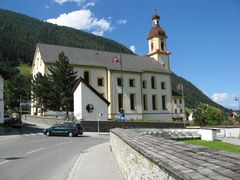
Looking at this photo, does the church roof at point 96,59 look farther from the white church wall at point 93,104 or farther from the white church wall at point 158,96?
the white church wall at point 93,104

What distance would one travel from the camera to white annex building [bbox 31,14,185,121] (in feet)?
196

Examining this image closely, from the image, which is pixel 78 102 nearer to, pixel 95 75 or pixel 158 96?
pixel 95 75

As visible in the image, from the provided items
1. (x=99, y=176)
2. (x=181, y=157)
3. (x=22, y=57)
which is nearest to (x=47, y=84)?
(x=99, y=176)

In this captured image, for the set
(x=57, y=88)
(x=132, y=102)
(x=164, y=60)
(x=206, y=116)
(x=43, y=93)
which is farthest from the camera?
(x=164, y=60)

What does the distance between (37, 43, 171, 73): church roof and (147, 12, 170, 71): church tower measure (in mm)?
1309

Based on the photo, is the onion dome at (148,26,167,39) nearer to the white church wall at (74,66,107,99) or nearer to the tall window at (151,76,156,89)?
the tall window at (151,76,156,89)

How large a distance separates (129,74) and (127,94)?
408 centimetres

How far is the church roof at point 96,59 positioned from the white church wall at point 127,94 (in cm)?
142

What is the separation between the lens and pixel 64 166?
45.4ft

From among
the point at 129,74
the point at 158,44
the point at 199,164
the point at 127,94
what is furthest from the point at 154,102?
the point at 199,164

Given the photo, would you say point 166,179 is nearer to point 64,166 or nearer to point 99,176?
point 99,176

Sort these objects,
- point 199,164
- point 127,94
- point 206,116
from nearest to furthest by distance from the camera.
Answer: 1. point 199,164
2. point 127,94
3. point 206,116

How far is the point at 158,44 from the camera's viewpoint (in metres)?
72.1

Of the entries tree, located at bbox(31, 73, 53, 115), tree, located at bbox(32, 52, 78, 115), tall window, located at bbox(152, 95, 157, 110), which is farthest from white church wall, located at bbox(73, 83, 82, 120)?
tall window, located at bbox(152, 95, 157, 110)
